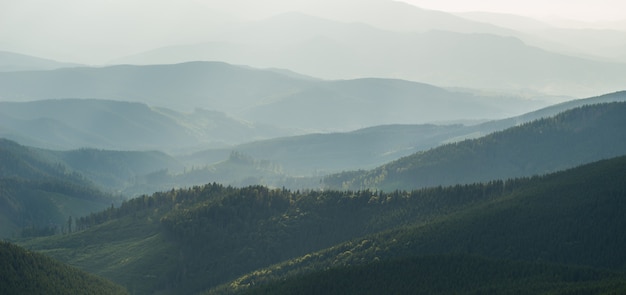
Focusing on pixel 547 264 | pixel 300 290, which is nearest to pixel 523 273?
pixel 547 264

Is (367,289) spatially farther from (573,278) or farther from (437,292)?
(573,278)

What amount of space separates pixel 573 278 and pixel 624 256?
25.4 m

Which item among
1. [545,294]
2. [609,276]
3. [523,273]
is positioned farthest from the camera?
[523,273]

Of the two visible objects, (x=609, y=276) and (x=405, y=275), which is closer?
(x=609, y=276)

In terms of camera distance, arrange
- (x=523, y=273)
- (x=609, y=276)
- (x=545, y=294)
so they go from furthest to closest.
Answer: (x=523, y=273) → (x=609, y=276) → (x=545, y=294)

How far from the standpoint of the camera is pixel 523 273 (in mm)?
187500

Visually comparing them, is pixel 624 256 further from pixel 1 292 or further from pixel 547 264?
pixel 1 292

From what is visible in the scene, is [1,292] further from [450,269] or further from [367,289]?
[450,269]

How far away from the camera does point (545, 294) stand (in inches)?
6393

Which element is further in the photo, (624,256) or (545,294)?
(624,256)

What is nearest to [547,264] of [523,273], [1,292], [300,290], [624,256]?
[523,273]

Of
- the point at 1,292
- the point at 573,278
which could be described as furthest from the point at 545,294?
the point at 1,292

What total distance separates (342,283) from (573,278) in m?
51.6

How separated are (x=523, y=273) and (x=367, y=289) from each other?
34953 mm
